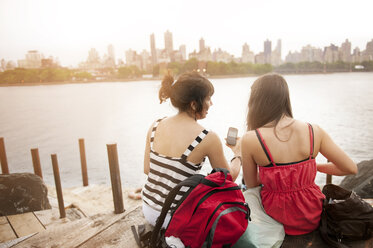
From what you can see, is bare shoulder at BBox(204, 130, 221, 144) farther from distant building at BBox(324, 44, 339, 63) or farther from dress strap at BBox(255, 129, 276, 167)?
distant building at BBox(324, 44, 339, 63)

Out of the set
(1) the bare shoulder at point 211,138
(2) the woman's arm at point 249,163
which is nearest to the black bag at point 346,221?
(2) the woman's arm at point 249,163

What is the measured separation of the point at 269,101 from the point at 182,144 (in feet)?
2.20

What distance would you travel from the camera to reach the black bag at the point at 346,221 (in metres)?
1.68

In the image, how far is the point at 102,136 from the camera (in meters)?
21.8

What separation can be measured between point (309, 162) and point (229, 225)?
2.33ft

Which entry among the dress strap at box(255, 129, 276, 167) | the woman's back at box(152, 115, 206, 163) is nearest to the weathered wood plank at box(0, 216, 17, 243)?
the woman's back at box(152, 115, 206, 163)

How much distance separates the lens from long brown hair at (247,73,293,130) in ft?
5.88

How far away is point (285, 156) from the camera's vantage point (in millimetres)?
1718

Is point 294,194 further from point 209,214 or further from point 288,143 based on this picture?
point 209,214

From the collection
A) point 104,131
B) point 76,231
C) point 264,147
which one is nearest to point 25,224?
point 76,231

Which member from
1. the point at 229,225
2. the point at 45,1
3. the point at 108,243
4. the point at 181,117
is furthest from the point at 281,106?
the point at 45,1

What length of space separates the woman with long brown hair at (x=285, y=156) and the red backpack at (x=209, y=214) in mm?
352

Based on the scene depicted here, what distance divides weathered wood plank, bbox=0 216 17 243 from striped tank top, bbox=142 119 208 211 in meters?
2.43

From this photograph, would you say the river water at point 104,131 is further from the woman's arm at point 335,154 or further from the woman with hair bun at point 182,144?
the woman with hair bun at point 182,144
